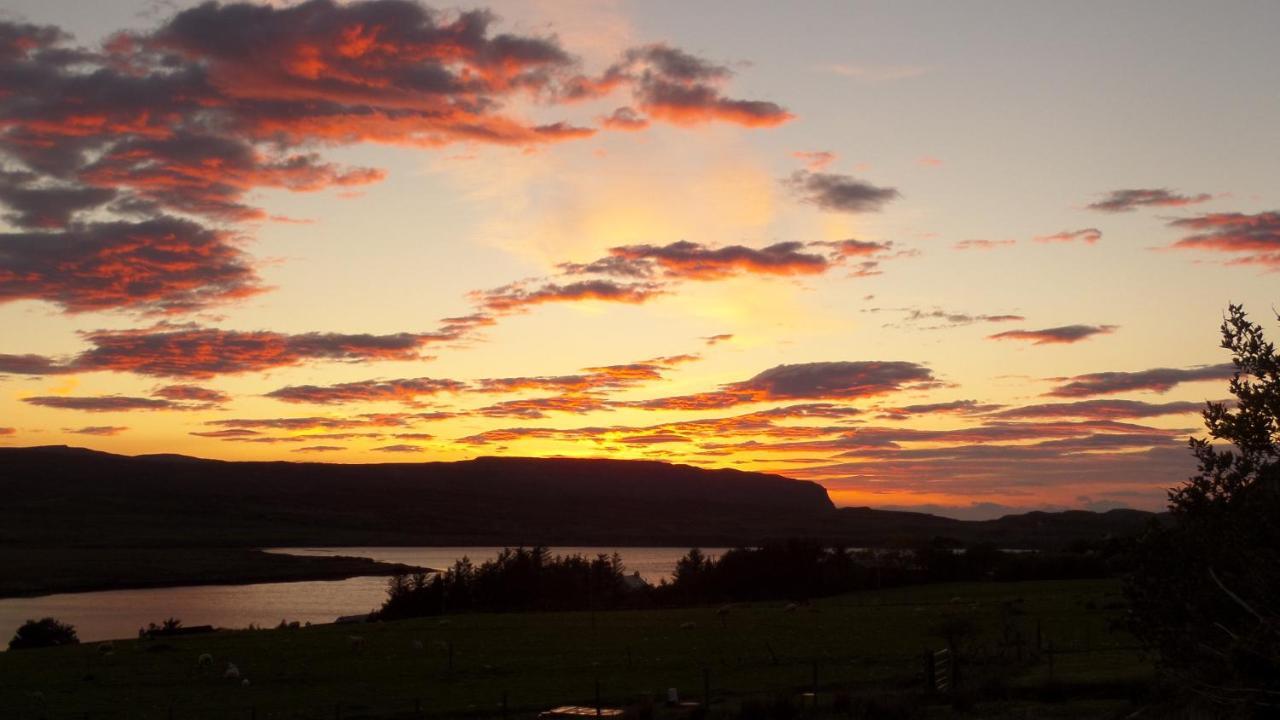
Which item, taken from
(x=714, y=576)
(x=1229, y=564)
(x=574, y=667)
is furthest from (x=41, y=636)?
(x=1229, y=564)

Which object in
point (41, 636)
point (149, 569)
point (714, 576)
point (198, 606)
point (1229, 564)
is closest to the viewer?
point (1229, 564)

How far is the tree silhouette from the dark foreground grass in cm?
1468

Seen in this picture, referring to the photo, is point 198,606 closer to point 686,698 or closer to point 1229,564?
point 686,698

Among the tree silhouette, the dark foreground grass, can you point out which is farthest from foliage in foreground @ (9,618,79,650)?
the tree silhouette

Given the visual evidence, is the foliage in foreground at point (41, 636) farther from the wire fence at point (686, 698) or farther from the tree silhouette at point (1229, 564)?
the tree silhouette at point (1229, 564)


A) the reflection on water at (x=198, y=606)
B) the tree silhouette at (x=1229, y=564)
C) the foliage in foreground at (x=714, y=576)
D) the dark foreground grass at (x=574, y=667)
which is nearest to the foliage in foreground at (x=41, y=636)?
the reflection on water at (x=198, y=606)

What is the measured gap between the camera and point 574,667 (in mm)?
43469

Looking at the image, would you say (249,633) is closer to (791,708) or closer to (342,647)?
(342,647)

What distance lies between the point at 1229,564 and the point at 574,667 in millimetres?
32969

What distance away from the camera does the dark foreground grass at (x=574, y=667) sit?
33.1 metres

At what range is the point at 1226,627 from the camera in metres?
13.5

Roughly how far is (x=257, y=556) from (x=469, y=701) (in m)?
144

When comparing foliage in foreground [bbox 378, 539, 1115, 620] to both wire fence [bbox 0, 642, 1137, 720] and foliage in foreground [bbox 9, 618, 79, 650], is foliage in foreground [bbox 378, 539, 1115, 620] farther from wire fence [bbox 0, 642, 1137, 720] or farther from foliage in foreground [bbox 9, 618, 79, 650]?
wire fence [bbox 0, 642, 1137, 720]

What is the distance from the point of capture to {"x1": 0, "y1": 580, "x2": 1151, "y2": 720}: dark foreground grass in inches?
1304
